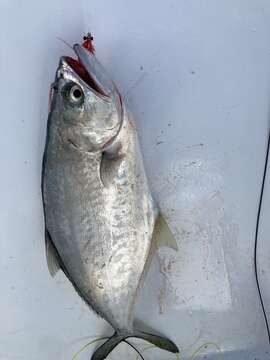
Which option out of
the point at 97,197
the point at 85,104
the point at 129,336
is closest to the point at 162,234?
the point at 97,197

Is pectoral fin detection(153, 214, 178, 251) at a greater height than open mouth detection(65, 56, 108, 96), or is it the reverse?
open mouth detection(65, 56, 108, 96)

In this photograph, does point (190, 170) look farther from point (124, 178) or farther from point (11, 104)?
point (11, 104)

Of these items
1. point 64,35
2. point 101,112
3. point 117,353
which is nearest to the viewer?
point 101,112

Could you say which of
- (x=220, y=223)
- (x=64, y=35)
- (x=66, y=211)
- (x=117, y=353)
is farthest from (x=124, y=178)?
(x=117, y=353)

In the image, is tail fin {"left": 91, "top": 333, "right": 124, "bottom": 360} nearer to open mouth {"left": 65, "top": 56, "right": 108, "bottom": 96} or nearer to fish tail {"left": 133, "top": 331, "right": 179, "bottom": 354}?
fish tail {"left": 133, "top": 331, "right": 179, "bottom": 354}

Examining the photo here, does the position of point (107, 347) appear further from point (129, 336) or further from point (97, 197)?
point (97, 197)

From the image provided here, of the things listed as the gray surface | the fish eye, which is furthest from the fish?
the gray surface

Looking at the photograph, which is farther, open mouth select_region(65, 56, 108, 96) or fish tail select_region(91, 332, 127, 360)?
fish tail select_region(91, 332, 127, 360)
